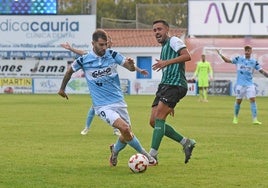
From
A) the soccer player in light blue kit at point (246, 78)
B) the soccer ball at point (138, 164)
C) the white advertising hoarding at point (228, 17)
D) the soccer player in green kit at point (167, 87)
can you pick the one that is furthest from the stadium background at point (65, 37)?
the soccer ball at point (138, 164)

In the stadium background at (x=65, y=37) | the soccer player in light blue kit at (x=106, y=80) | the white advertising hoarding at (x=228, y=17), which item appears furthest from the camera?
the white advertising hoarding at (x=228, y=17)

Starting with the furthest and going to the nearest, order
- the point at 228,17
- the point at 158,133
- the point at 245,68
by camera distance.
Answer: the point at 228,17, the point at 245,68, the point at 158,133

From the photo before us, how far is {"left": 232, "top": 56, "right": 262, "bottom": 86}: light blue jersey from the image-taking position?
21.0 meters

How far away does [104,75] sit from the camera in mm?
11266

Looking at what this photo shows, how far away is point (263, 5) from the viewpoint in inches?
2002

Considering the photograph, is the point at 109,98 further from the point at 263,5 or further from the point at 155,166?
the point at 263,5

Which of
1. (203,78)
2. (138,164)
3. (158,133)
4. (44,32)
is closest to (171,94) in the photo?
(158,133)

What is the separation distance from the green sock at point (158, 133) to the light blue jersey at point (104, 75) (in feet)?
2.47

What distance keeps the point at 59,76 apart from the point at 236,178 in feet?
140

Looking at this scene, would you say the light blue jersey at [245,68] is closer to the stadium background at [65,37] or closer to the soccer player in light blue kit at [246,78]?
the soccer player in light blue kit at [246,78]

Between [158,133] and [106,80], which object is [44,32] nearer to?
[158,133]

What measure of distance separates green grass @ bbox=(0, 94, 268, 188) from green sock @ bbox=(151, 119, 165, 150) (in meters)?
0.36

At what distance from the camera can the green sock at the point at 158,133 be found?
1166 cm

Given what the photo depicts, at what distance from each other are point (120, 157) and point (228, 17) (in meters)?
39.7
